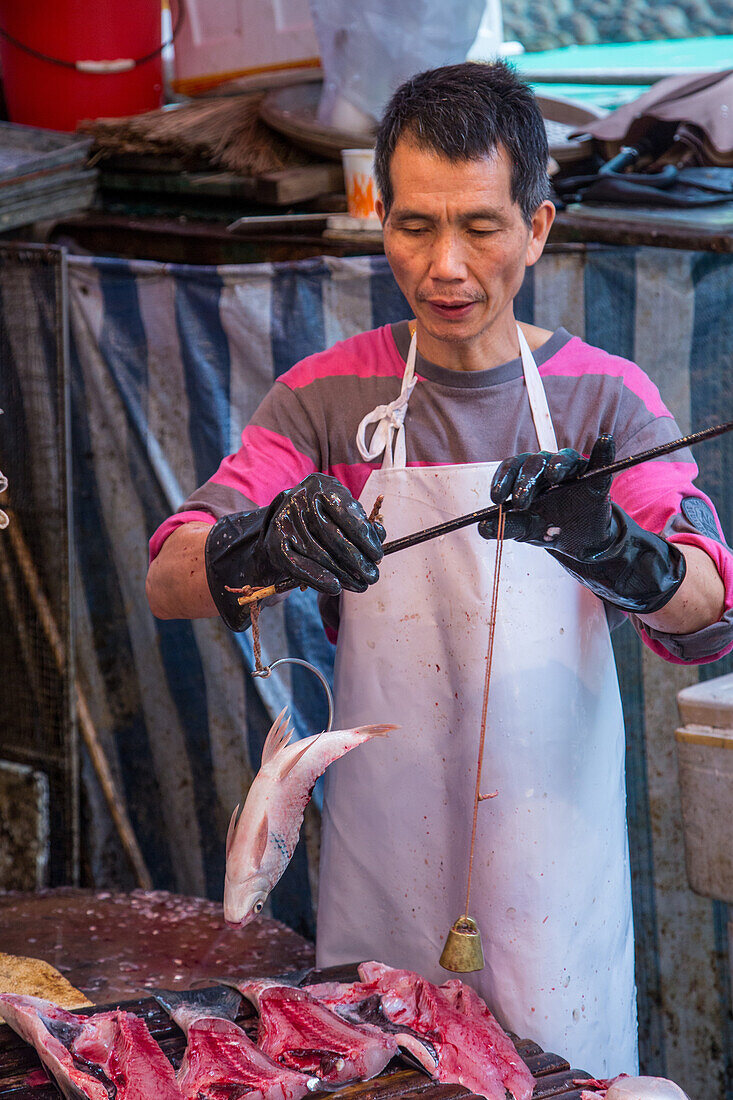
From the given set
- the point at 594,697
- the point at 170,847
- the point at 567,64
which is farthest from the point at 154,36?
the point at 594,697

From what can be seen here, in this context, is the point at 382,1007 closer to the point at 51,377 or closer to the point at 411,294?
the point at 411,294

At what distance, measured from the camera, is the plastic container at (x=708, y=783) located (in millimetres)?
2734

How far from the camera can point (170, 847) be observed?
4137 millimetres

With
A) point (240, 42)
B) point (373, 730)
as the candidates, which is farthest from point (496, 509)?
point (240, 42)

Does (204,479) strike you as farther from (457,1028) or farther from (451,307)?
(457,1028)

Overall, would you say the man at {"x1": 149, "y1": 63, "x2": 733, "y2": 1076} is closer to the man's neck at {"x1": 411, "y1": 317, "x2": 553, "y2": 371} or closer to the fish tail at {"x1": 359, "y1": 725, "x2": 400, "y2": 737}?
the man's neck at {"x1": 411, "y1": 317, "x2": 553, "y2": 371}

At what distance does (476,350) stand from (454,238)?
28cm

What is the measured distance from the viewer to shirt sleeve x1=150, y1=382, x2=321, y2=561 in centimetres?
239

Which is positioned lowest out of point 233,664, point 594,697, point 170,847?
point 170,847

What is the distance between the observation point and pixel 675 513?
222 cm

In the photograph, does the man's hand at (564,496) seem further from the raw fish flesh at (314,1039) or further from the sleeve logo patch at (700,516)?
the raw fish flesh at (314,1039)

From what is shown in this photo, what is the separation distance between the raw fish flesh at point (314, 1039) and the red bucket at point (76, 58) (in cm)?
426

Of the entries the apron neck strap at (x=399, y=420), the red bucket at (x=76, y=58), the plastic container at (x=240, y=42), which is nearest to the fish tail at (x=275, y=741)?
the apron neck strap at (x=399, y=420)

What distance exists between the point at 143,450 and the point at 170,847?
4.60 feet
